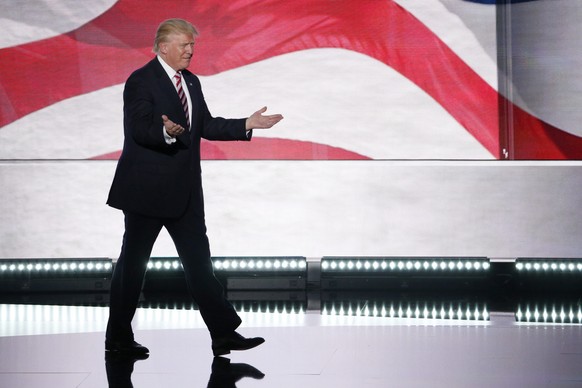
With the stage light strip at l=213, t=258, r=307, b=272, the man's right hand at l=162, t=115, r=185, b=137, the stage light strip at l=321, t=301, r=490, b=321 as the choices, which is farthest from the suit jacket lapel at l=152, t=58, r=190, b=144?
the stage light strip at l=213, t=258, r=307, b=272

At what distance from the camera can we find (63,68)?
20.1 ft

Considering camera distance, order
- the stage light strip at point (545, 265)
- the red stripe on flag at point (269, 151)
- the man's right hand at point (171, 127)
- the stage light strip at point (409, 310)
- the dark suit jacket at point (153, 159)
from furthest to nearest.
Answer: the red stripe on flag at point (269, 151), the stage light strip at point (545, 265), the stage light strip at point (409, 310), the dark suit jacket at point (153, 159), the man's right hand at point (171, 127)

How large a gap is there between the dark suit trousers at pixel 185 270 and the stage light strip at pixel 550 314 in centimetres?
158

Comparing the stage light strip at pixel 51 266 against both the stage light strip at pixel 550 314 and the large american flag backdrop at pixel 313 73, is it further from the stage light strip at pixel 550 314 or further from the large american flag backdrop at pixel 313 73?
the stage light strip at pixel 550 314

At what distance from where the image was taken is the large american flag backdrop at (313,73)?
6.07m

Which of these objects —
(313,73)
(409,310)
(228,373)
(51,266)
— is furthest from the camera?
(313,73)

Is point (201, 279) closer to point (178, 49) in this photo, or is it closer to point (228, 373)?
point (228, 373)

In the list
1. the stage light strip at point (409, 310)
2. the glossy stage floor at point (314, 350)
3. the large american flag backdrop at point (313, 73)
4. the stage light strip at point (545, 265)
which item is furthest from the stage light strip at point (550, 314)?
the large american flag backdrop at point (313, 73)

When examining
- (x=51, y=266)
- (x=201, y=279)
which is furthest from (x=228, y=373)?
(x=51, y=266)

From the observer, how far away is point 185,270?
332cm

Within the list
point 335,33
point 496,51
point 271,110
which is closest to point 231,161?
point 271,110

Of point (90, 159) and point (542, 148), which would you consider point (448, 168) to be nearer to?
point (542, 148)

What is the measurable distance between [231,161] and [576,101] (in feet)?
7.48

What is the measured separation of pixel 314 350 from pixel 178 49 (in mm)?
1194
